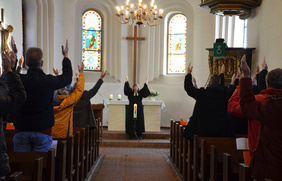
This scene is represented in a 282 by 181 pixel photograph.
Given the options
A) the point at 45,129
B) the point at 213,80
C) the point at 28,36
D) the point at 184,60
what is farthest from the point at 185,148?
the point at 184,60

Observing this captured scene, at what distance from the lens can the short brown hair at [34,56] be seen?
12.5 ft

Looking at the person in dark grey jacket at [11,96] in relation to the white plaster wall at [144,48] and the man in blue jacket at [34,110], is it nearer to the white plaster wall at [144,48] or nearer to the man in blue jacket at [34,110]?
the man in blue jacket at [34,110]

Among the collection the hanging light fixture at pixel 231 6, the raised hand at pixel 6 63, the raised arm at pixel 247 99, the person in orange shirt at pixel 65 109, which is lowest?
the person in orange shirt at pixel 65 109

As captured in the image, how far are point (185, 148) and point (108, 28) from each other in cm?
923

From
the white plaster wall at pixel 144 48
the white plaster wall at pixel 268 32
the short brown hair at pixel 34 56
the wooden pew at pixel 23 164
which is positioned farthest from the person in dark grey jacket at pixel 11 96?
the white plaster wall at pixel 144 48

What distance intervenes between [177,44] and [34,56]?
11.4 metres

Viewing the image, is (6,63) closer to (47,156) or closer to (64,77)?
(47,156)

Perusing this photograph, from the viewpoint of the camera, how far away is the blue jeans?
12.8 feet

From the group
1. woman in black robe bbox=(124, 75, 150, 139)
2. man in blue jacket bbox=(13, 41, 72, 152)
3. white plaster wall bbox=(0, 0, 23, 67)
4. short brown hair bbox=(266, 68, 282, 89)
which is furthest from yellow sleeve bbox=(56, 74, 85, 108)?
woman in black robe bbox=(124, 75, 150, 139)

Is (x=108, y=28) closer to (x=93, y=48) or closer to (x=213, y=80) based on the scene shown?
(x=93, y=48)

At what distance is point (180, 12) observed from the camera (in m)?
14.6

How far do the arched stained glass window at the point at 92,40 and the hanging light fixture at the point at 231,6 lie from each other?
229 inches

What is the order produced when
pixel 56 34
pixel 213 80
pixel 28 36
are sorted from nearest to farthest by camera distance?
pixel 213 80 → pixel 28 36 → pixel 56 34

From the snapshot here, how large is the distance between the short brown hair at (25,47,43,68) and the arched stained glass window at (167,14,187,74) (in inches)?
443
